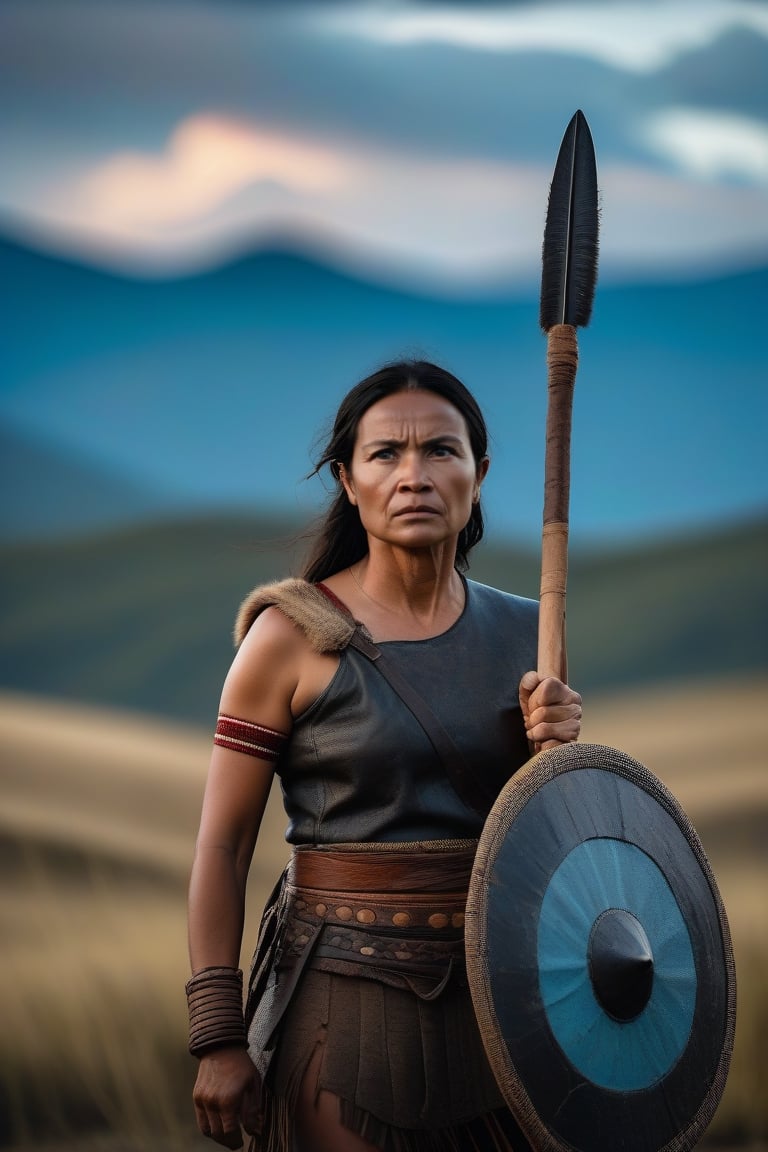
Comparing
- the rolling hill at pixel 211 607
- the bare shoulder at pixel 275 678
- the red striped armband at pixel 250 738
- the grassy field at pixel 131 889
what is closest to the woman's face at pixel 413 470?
the bare shoulder at pixel 275 678

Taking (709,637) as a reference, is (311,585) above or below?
below

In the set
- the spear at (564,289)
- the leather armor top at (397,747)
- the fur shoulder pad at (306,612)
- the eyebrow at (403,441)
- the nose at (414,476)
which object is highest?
the spear at (564,289)

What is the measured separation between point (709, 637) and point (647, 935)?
410 centimetres

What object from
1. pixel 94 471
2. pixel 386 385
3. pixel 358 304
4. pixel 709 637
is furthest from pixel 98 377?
pixel 386 385

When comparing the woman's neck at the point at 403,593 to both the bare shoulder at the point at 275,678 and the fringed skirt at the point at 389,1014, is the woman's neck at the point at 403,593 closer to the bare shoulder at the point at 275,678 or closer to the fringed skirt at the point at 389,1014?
the bare shoulder at the point at 275,678

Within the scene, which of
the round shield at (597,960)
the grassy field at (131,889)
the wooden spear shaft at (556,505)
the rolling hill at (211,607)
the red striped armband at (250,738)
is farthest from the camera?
the rolling hill at (211,607)

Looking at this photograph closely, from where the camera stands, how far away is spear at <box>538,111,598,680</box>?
271 cm

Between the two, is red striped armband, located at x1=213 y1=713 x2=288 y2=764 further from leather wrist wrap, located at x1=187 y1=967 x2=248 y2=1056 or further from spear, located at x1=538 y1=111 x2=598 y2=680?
spear, located at x1=538 y1=111 x2=598 y2=680

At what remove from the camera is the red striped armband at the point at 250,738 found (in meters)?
2.47

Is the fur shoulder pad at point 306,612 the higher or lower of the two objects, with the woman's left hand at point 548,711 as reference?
higher

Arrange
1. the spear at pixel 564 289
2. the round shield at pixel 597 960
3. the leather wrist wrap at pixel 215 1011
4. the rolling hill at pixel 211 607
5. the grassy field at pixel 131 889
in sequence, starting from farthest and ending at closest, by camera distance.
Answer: the rolling hill at pixel 211 607, the grassy field at pixel 131 889, the spear at pixel 564 289, the leather wrist wrap at pixel 215 1011, the round shield at pixel 597 960

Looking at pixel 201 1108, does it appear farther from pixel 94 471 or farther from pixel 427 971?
pixel 94 471

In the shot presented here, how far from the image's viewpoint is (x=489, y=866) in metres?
2.25

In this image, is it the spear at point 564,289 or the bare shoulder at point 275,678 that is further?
the spear at point 564,289
